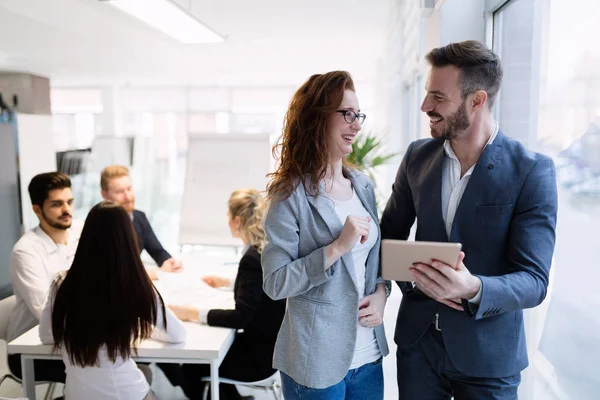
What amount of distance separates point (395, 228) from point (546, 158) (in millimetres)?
516

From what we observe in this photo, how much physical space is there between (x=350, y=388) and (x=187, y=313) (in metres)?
1.17

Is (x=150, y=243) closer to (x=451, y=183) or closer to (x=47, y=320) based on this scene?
(x=47, y=320)

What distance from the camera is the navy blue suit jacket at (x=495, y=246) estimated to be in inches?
51.9

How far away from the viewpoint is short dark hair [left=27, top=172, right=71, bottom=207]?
112 inches

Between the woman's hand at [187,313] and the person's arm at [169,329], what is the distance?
0.27m

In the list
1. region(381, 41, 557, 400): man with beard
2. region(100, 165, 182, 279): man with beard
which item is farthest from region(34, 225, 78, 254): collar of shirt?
region(381, 41, 557, 400): man with beard

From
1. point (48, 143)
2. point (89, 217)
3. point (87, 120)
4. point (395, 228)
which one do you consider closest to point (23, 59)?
point (48, 143)

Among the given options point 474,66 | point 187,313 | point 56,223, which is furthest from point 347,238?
point 56,223

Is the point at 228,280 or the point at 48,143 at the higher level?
the point at 48,143

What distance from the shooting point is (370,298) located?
1.54 metres

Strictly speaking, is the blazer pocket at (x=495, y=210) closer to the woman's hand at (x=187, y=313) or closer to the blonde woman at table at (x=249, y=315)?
the blonde woman at table at (x=249, y=315)

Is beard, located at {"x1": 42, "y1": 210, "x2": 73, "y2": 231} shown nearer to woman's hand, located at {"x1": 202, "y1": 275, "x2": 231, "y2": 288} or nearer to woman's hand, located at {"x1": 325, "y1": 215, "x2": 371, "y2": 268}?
woman's hand, located at {"x1": 202, "y1": 275, "x2": 231, "y2": 288}

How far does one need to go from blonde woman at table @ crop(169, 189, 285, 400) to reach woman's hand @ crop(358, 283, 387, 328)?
803 millimetres

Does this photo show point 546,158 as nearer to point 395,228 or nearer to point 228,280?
point 395,228
